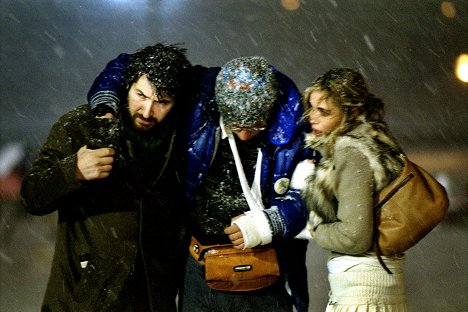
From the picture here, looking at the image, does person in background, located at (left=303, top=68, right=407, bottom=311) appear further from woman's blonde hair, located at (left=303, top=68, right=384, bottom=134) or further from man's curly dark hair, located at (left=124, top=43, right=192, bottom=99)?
man's curly dark hair, located at (left=124, top=43, right=192, bottom=99)

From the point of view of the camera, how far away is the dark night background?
22.0m

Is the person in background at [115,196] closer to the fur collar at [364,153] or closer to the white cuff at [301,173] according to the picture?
the white cuff at [301,173]

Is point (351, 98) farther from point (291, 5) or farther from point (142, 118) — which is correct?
point (291, 5)

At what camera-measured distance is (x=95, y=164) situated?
121 inches

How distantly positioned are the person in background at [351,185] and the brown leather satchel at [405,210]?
0.19 ft

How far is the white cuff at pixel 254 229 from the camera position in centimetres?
352

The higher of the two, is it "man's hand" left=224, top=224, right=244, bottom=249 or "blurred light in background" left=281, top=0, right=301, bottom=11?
"blurred light in background" left=281, top=0, right=301, bottom=11

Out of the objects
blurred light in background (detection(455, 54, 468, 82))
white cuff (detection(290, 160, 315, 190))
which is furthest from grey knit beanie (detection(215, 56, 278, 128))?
blurred light in background (detection(455, 54, 468, 82))

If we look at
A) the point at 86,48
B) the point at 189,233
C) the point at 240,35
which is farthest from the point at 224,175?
the point at 86,48

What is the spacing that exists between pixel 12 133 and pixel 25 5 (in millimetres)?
5298

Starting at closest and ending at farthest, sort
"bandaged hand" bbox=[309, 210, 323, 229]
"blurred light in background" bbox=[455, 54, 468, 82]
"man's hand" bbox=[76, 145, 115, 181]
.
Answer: "man's hand" bbox=[76, 145, 115, 181] < "bandaged hand" bbox=[309, 210, 323, 229] < "blurred light in background" bbox=[455, 54, 468, 82]

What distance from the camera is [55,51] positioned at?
2434cm

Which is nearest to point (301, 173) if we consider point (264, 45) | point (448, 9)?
point (264, 45)

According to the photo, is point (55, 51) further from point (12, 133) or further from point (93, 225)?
point (93, 225)
